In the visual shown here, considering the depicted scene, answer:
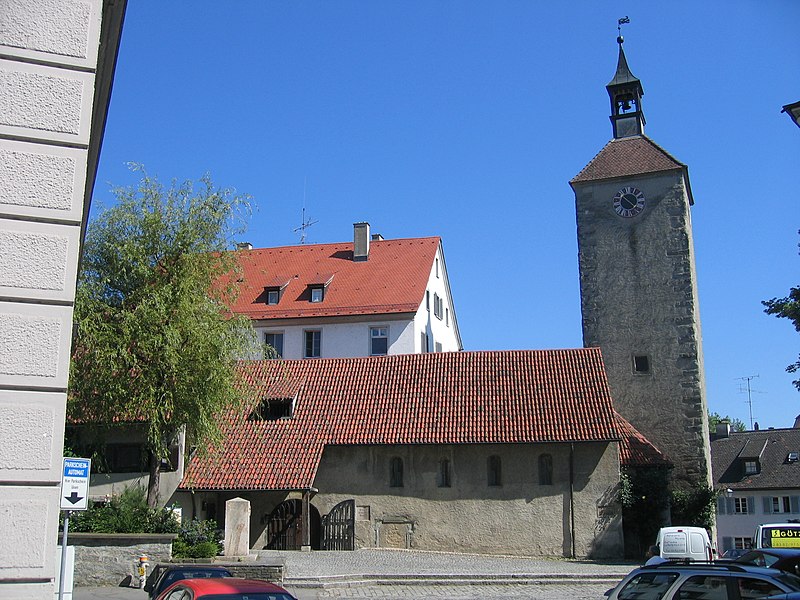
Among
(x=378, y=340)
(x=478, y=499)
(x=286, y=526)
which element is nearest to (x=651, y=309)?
(x=478, y=499)

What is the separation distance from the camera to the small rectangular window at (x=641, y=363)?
36894 millimetres

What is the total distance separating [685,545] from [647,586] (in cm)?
1420

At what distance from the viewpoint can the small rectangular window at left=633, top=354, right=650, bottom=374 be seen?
3689cm

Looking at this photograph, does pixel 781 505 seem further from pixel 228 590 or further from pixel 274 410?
pixel 228 590

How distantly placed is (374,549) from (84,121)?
26165 millimetres

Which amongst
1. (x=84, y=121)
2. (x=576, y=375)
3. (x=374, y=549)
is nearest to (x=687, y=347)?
(x=576, y=375)

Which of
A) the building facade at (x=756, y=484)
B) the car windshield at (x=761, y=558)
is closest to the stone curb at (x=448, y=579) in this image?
the car windshield at (x=761, y=558)

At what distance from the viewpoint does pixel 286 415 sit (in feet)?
110

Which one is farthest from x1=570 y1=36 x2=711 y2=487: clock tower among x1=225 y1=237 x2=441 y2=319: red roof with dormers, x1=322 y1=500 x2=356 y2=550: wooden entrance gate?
x1=322 y1=500 x2=356 y2=550: wooden entrance gate

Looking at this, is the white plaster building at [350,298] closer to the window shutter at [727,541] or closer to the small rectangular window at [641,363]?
the small rectangular window at [641,363]

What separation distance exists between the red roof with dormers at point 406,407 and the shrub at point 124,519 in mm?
5604

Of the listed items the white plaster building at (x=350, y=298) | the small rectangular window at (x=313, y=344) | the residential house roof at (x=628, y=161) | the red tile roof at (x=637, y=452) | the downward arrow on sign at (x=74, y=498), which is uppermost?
the residential house roof at (x=628, y=161)

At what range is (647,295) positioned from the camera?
37531 mm

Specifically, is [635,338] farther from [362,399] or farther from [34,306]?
[34,306]
